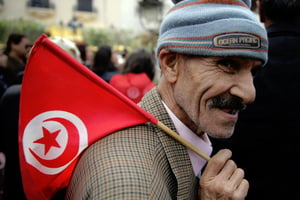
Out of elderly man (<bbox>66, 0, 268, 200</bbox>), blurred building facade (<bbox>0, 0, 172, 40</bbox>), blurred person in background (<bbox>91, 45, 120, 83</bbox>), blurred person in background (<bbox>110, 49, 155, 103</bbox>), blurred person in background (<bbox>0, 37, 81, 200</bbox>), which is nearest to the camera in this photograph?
elderly man (<bbox>66, 0, 268, 200</bbox>)

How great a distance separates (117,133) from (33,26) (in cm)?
2577

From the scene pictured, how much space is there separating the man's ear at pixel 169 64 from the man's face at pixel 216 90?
0.14 ft

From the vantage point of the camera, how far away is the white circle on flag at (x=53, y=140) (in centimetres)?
132

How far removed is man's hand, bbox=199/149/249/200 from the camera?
126cm

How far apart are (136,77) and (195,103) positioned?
2.47 m

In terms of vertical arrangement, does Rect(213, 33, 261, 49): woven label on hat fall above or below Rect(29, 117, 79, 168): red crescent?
above

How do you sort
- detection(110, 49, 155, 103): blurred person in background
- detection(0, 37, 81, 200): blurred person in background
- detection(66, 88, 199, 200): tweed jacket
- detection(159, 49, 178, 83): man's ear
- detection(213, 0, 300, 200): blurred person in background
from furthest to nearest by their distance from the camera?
1. detection(110, 49, 155, 103): blurred person in background
2. detection(0, 37, 81, 200): blurred person in background
3. detection(213, 0, 300, 200): blurred person in background
4. detection(159, 49, 178, 83): man's ear
5. detection(66, 88, 199, 200): tweed jacket

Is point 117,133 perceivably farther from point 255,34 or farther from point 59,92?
point 255,34

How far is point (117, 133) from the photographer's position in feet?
4.27

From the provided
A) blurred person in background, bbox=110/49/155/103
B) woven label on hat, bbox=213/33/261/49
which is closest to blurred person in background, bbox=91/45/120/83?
blurred person in background, bbox=110/49/155/103

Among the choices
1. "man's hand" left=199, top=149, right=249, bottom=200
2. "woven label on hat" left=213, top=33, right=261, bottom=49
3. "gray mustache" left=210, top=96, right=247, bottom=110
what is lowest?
"man's hand" left=199, top=149, right=249, bottom=200

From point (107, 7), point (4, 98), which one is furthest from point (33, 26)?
point (4, 98)

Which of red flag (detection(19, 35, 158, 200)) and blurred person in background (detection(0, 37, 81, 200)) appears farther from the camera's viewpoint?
blurred person in background (detection(0, 37, 81, 200))

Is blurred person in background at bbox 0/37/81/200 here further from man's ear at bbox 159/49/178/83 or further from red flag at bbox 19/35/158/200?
man's ear at bbox 159/49/178/83
